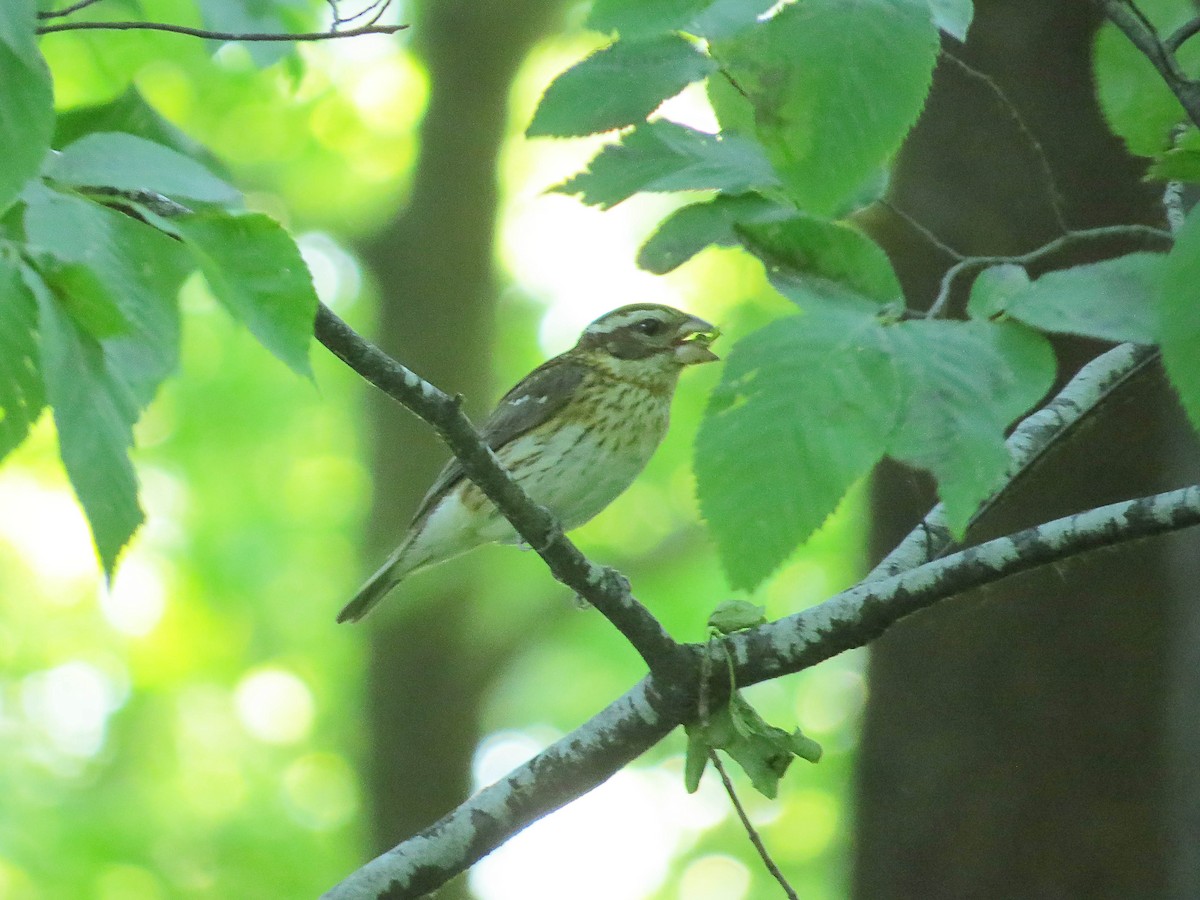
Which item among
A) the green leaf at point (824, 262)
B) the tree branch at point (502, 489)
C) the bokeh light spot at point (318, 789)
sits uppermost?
the green leaf at point (824, 262)

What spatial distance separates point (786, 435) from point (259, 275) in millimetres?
624

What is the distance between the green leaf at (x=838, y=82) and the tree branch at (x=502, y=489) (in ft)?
2.57

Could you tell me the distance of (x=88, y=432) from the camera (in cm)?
150

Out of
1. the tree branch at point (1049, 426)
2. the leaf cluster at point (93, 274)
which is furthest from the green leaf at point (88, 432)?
the tree branch at point (1049, 426)

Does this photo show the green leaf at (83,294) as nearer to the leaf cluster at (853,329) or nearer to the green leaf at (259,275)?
the green leaf at (259,275)

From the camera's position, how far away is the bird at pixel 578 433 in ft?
Result: 16.1

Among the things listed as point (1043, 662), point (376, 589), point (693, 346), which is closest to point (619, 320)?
point (693, 346)

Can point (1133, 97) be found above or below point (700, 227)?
above

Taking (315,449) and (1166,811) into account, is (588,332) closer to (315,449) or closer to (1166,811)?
(1166,811)

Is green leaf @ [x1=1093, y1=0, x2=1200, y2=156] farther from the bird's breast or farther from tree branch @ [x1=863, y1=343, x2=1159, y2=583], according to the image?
the bird's breast

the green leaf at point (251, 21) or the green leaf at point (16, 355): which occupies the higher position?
the green leaf at point (251, 21)

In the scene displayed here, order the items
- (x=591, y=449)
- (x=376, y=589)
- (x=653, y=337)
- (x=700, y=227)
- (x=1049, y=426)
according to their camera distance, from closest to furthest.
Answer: (x=700, y=227)
(x=1049, y=426)
(x=591, y=449)
(x=653, y=337)
(x=376, y=589)

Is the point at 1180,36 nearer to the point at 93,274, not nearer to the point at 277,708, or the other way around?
the point at 93,274

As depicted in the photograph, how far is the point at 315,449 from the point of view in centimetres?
1201
